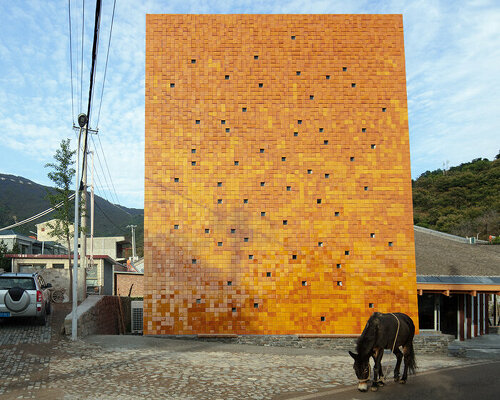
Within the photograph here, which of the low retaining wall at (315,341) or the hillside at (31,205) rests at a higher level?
the hillside at (31,205)

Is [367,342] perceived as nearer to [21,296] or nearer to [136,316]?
[21,296]

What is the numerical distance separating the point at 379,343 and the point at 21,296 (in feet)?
36.9

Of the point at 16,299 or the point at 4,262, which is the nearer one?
the point at 16,299

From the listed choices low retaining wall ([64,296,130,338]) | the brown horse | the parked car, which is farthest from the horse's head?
the parked car

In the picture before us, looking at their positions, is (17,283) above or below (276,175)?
below

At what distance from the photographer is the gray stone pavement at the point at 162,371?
859 centimetres

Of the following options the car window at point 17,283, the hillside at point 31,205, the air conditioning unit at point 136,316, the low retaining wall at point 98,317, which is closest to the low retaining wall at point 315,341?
the low retaining wall at point 98,317

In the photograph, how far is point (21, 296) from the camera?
46.2ft

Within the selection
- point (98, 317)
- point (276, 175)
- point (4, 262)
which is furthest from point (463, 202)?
point (98, 317)

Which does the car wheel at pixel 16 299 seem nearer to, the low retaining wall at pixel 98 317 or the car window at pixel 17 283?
the car window at pixel 17 283

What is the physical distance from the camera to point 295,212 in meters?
19.9

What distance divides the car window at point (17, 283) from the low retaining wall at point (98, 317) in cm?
175

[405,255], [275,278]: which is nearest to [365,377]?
[275,278]

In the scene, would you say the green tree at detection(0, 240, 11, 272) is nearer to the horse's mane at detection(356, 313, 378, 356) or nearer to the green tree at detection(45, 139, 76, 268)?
the green tree at detection(45, 139, 76, 268)
